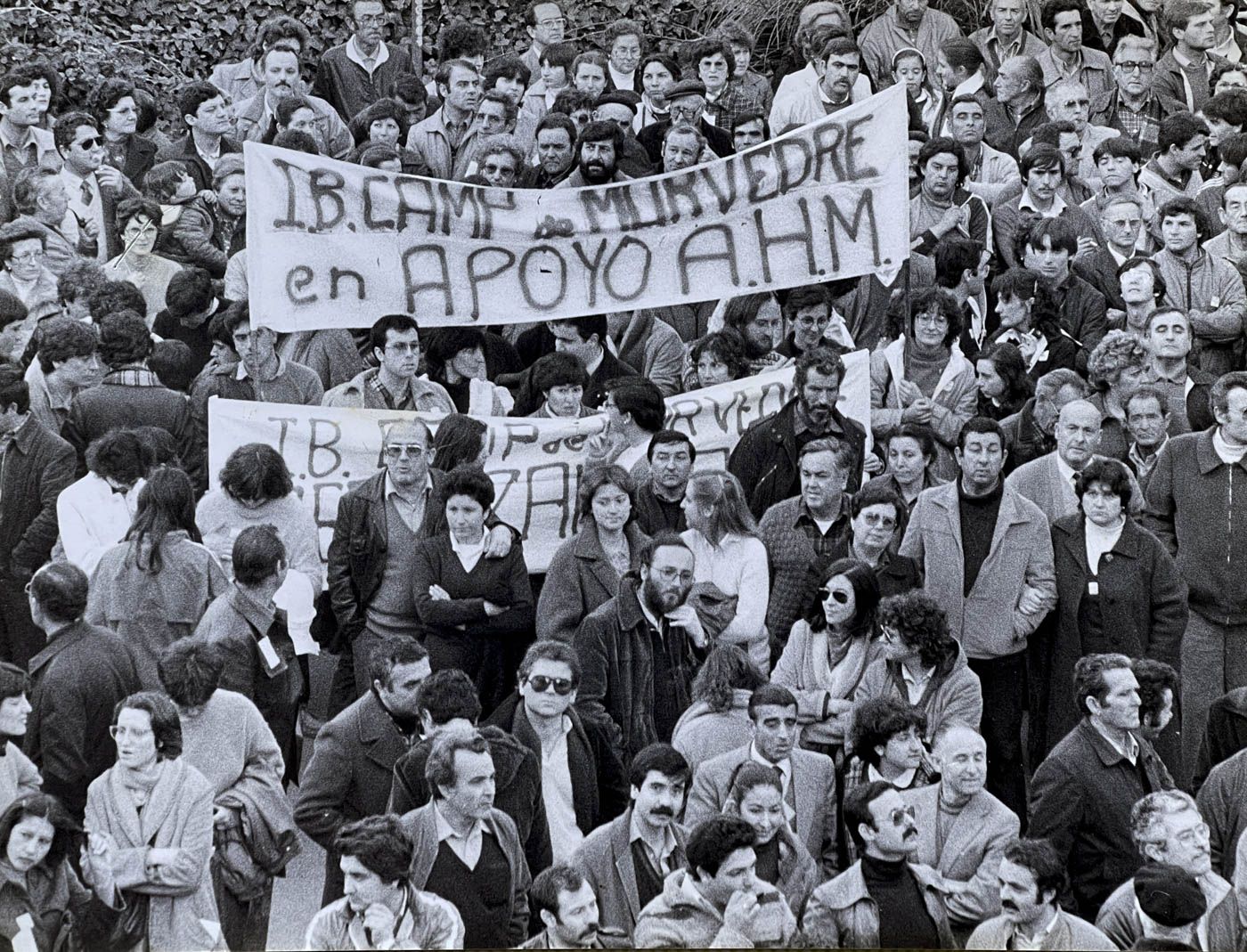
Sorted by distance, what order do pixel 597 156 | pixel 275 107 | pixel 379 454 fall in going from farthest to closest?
pixel 275 107, pixel 597 156, pixel 379 454

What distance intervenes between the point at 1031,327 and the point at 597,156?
2131 mm

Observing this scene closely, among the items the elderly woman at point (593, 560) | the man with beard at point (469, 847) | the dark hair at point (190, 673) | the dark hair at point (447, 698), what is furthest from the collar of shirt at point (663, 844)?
the dark hair at point (190, 673)

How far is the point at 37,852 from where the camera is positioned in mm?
8648

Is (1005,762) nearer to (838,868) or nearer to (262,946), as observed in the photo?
(838,868)

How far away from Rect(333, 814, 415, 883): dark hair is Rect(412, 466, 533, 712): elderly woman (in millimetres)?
1237

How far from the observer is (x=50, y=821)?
8680mm

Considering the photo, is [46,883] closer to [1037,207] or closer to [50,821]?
[50,821]

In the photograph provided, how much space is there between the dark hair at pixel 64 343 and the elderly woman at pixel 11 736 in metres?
1.86

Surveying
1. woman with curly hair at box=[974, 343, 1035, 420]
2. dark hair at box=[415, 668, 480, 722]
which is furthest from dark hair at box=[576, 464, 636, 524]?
woman with curly hair at box=[974, 343, 1035, 420]

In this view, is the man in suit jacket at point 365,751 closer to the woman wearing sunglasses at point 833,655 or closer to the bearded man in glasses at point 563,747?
the bearded man in glasses at point 563,747

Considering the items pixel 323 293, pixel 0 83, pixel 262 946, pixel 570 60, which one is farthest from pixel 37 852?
pixel 570 60

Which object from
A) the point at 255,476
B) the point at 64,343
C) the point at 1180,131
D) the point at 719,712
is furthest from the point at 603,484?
the point at 1180,131

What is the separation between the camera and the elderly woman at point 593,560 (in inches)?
388

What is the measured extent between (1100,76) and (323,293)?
5904 mm
